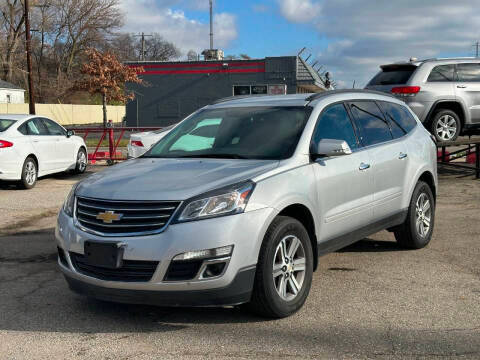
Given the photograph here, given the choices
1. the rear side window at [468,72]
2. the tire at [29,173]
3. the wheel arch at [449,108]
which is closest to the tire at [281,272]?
the wheel arch at [449,108]

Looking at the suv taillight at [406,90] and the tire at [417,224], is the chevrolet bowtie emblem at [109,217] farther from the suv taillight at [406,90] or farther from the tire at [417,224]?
the suv taillight at [406,90]

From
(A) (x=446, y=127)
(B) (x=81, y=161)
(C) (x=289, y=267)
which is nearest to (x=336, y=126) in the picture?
(C) (x=289, y=267)

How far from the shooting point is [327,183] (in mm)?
5078

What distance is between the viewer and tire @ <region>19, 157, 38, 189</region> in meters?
12.2

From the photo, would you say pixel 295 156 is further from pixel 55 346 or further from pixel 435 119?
pixel 435 119

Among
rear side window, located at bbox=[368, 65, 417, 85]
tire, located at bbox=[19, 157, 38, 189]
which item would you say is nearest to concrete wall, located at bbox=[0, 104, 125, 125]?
tire, located at bbox=[19, 157, 38, 189]

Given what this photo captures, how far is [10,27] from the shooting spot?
62438 millimetres

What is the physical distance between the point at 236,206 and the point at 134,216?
2.31ft

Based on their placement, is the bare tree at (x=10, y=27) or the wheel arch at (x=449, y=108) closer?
→ the wheel arch at (x=449, y=108)

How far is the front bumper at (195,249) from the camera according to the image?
4043 millimetres

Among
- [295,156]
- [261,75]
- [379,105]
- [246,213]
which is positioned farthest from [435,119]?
[261,75]

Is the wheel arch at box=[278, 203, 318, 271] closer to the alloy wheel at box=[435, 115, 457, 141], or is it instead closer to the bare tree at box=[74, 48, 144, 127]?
the alloy wheel at box=[435, 115, 457, 141]

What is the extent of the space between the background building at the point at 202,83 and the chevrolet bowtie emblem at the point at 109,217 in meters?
34.6

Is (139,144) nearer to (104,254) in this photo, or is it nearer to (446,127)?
(446,127)
